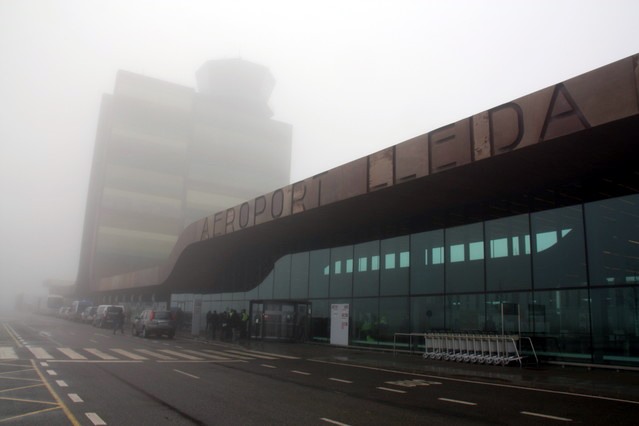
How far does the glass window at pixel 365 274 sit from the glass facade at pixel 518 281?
54 mm

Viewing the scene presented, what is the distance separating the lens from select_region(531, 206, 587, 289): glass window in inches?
734

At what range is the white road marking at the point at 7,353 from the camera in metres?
18.6

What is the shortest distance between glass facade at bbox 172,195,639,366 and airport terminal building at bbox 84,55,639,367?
0.05 meters

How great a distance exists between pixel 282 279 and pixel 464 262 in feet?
49.9

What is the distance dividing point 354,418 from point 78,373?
9.21 metres

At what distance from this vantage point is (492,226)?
22.0 meters

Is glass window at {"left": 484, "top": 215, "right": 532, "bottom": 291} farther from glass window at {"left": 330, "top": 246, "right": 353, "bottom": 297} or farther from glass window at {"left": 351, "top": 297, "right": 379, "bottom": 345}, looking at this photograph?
glass window at {"left": 330, "top": 246, "right": 353, "bottom": 297}

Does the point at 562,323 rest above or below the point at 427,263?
below

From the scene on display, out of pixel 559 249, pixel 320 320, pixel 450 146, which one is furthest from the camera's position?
pixel 320 320

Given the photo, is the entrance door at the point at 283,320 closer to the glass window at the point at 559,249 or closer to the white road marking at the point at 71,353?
the white road marking at the point at 71,353

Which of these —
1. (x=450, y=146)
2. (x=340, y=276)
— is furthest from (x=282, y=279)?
(x=450, y=146)

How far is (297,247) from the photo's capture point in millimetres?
33719

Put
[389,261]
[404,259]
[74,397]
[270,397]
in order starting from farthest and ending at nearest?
[389,261] → [404,259] → [270,397] → [74,397]

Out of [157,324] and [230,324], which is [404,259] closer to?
[230,324]
